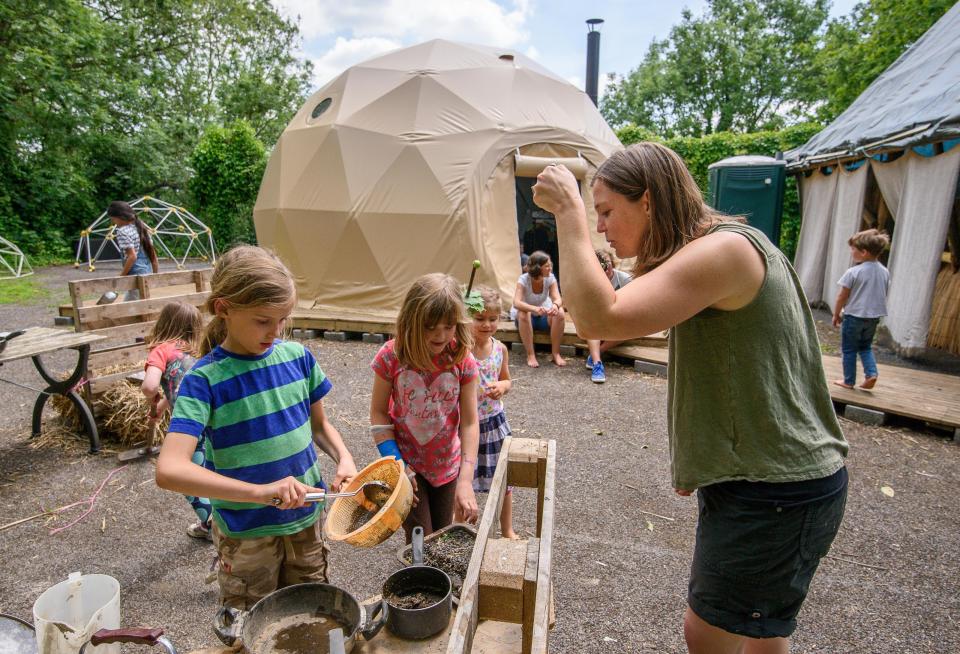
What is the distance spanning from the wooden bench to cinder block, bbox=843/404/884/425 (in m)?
6.20

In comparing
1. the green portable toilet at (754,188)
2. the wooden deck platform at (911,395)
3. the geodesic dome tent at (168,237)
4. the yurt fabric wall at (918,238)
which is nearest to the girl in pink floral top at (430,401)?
the wooden deck platform at (911,395)

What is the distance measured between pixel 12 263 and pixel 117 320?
47.8 feet

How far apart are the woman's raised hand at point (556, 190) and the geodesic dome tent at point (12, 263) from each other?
1756cm

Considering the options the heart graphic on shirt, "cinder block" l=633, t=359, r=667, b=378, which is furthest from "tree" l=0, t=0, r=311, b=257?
the heart graphic on shirt

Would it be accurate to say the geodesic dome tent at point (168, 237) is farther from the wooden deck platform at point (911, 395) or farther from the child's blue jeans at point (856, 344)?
the wooden deck platform at point (911, 395)

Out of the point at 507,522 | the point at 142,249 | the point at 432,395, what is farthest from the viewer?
the point at 142,249

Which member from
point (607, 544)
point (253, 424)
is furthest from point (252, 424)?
point (607, 544)

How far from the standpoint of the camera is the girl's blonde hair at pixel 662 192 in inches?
59.6

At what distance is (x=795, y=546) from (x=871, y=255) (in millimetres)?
5117

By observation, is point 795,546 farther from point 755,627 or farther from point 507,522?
point 507,522

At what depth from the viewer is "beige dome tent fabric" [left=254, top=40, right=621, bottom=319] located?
8.32 meters

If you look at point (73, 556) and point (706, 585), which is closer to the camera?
point (706, 585)

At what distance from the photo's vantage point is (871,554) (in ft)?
11.0

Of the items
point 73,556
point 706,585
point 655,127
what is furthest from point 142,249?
point 655,127
